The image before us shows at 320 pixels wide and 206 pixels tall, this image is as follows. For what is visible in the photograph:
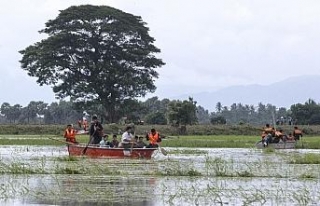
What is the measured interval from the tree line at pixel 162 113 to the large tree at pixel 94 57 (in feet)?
5.22

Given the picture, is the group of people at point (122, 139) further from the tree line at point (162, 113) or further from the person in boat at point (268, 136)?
the tree line at point (162, 113)

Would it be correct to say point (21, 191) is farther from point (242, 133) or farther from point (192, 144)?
point (242, 133)

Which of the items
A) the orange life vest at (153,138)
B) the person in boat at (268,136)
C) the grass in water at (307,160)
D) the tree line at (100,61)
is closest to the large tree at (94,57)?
the tree line at (100,61)

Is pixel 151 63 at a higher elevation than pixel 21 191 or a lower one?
higher

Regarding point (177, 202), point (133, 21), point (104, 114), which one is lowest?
point (177, 202)

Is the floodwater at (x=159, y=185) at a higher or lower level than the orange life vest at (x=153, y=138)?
lower

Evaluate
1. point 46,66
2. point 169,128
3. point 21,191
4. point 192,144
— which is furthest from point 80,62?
point 21,191

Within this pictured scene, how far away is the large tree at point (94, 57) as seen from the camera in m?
61.9

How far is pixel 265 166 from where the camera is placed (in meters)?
24.4

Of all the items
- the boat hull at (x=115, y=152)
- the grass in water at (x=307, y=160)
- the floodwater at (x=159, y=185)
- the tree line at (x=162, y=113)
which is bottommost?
the floodwater at (x=159, y=185)

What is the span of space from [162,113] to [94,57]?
1613cm

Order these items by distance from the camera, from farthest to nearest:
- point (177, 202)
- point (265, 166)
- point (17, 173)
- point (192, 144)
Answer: point (192, 144), point (265, 166), point (17, 173), point (177, 202)

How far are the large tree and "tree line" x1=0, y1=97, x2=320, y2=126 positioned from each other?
159cm

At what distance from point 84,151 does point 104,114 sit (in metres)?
35.3
